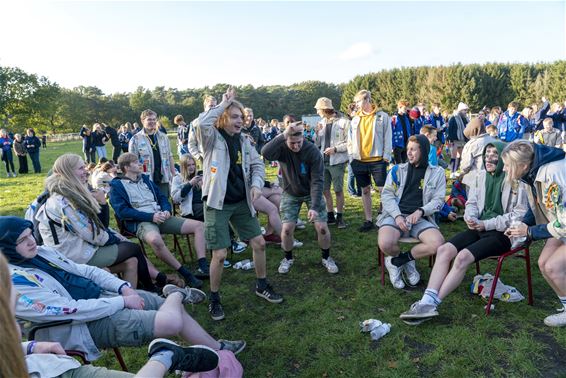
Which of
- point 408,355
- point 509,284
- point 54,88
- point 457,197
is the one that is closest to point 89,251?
point 408,355

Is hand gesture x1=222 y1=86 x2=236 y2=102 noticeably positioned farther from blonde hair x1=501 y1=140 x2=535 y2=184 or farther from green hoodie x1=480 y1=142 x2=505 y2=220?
green hoodie x1=480 y1=142 x2=505 y2=220

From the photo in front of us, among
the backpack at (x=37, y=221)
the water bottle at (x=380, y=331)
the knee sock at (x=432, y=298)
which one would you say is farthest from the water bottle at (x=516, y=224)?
the backpack at (x=37, y=221)

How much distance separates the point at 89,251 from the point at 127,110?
7440 cm

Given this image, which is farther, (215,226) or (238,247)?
(238,247)

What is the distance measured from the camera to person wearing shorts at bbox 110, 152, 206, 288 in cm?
450

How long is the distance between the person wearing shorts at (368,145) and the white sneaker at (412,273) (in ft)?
5.87

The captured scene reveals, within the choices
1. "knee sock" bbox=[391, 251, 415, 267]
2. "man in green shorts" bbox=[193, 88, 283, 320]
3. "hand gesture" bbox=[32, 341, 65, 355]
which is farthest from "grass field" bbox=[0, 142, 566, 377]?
"hand gesture" bbox=[32, 341, 65, 355]

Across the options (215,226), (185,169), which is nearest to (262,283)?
(215,226)

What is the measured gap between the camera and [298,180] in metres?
4.68

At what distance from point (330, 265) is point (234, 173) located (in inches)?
73.8

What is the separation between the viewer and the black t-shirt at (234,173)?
12.4 ft

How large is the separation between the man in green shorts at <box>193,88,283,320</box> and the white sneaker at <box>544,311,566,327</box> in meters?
2.77

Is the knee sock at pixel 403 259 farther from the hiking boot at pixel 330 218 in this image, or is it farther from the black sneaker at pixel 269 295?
the hiking boot at pixel 330 218

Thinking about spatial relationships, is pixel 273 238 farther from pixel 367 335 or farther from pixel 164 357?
pixel 164 357
